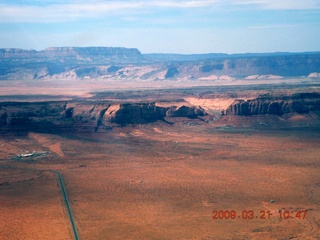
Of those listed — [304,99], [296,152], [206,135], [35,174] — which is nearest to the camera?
[35,174]

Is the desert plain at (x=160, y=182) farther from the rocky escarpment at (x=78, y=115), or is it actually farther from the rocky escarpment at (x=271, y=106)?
the rocky escarpment at (x=271, y=106)

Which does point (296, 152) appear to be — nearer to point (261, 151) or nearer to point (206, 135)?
point (261, 151)

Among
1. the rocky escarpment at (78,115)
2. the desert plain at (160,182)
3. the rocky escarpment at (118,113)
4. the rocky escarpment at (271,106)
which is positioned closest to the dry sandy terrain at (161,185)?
the desert plain at (160,182)

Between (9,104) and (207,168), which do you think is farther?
(9,104)

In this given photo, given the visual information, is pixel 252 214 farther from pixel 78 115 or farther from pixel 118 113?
pixel 78 115

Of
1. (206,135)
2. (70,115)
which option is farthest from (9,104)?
(206,135)

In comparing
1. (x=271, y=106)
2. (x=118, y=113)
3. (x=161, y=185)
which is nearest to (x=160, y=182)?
(x=161, y=185)
